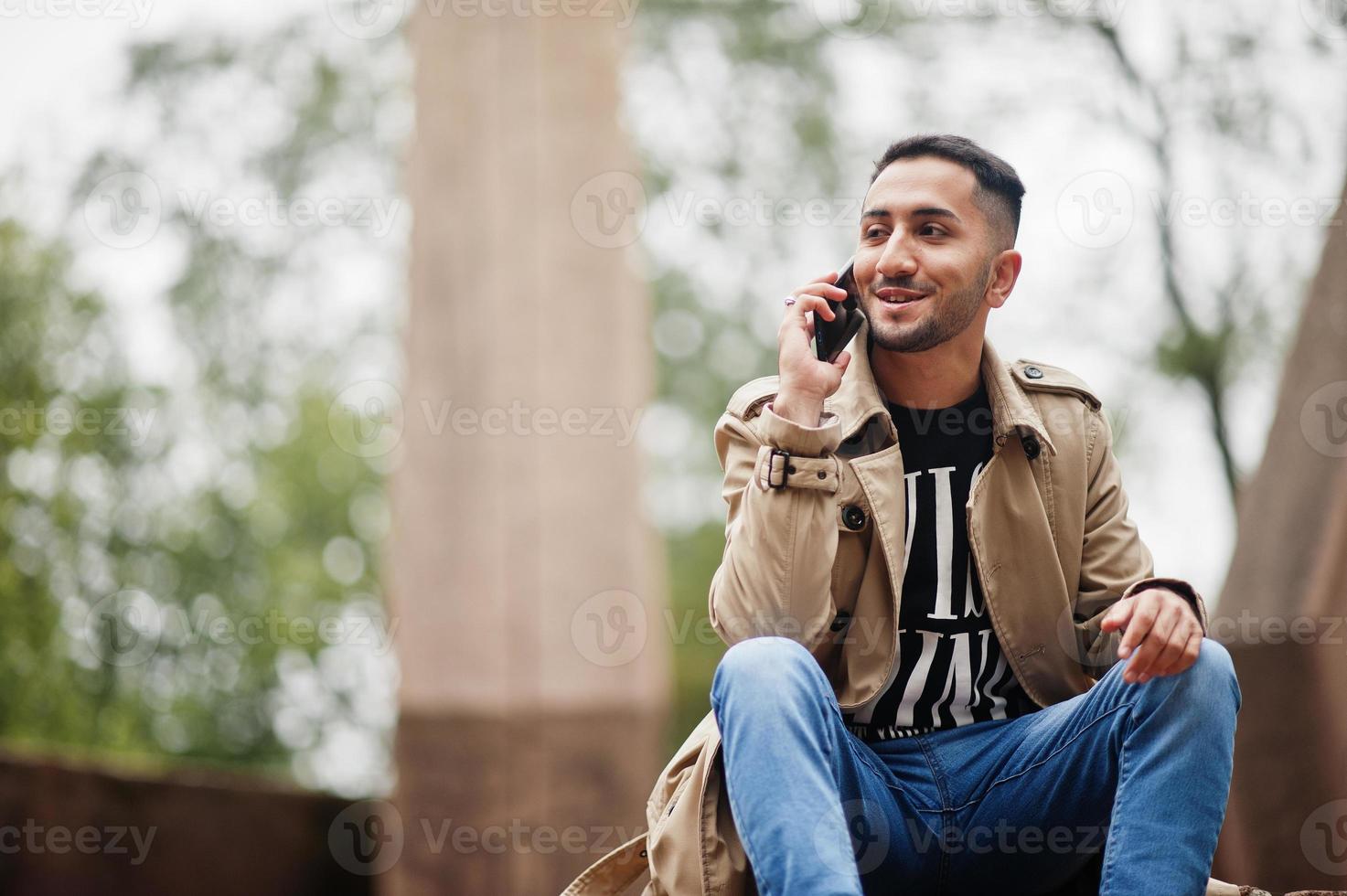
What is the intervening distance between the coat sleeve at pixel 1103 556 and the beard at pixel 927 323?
37 centimetres

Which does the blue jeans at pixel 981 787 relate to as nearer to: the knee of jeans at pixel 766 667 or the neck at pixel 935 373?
the knee of jeans at pixel 766 667

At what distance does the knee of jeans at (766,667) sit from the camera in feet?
7.93

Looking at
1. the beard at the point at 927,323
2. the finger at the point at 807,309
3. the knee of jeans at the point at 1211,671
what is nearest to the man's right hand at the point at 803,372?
the finger at the point at 807,309

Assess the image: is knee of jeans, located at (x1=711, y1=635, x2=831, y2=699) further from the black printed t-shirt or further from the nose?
the nose

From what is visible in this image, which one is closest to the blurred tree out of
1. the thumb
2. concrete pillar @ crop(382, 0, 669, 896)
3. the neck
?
concrete pillar @ crop(382, 0, 669, 896)

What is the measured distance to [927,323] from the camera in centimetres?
304

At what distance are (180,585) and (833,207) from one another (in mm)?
8502

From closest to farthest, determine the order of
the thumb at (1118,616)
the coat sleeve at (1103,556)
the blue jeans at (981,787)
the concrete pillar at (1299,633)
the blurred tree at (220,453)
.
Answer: the blue jeans at (981,787)
the thumb at (1118,616)
the coat sleeve at (1103,556)
the concrete pillar at (1299,633)
the blurred tree at (220,453)

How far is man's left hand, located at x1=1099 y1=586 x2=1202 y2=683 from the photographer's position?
2.40m

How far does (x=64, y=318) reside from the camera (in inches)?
527

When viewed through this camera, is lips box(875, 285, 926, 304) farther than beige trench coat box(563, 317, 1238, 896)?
Yes

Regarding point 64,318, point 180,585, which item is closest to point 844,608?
point 64,318

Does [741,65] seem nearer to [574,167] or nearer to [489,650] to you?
[574,167]

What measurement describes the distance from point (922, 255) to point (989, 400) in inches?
14.0
